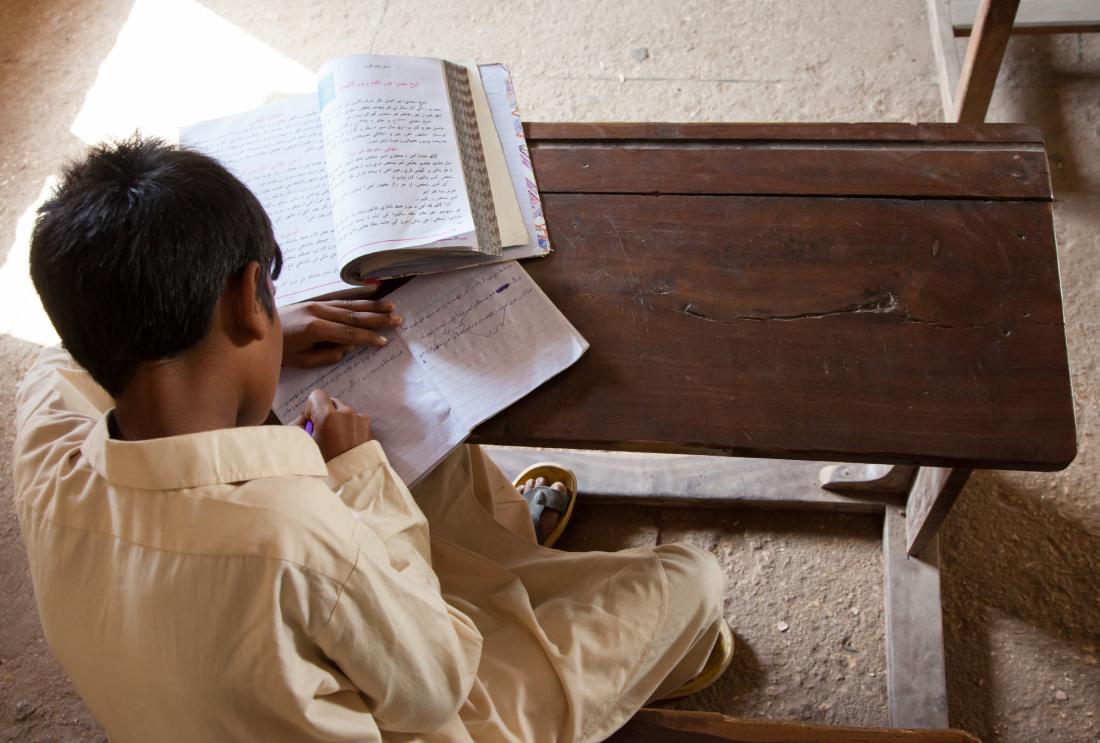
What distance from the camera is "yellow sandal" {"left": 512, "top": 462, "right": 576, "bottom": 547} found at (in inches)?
65.7

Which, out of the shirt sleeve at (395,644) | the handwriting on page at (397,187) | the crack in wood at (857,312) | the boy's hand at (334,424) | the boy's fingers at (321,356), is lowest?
the shirt sleeve at (395,644)

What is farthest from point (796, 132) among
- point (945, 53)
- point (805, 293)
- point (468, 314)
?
point (945, 53)

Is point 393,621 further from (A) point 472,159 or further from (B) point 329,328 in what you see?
(A) point 472,159

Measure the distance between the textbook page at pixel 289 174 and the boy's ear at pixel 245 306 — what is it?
0.95ft

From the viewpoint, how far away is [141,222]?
2.49 feet

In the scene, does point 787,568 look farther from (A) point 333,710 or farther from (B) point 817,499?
(A) point 333,710

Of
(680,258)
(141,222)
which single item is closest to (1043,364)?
(680,258)

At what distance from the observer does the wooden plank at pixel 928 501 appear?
1357mm

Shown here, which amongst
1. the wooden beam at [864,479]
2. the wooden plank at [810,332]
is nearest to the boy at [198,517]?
the wooden plank at [810,332]

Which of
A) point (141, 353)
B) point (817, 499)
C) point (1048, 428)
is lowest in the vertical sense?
point (817, 499)

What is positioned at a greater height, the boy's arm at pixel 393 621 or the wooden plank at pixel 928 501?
the boy's arm at pixel 393 621

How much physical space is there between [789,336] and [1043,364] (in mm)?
273

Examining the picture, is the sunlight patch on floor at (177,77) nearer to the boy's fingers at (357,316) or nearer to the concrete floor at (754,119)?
the concrete floor at (754,119)

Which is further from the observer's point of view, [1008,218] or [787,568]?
[787,568]
